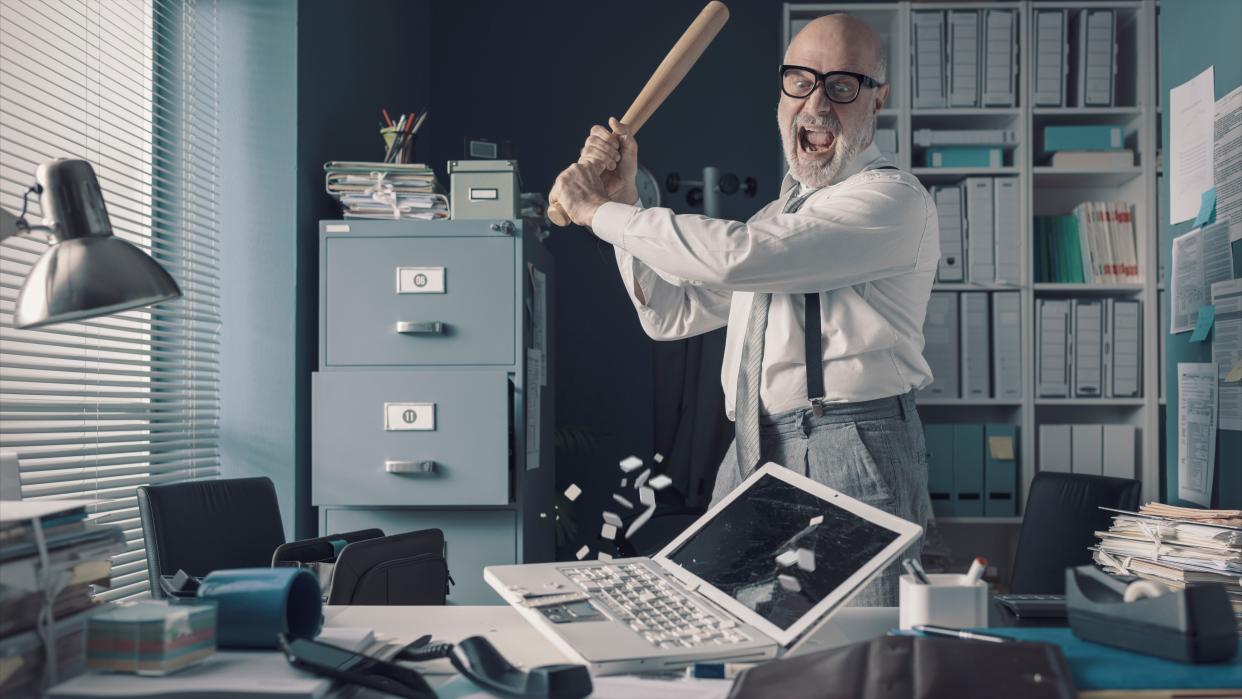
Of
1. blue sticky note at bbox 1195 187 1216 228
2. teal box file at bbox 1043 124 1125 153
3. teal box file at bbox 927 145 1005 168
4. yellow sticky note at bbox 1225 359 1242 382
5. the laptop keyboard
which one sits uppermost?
teal box file at bbox 1043 124 1125 153

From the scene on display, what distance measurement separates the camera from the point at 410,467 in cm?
258

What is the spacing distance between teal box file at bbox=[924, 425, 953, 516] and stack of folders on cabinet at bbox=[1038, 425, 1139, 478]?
13.3 inches

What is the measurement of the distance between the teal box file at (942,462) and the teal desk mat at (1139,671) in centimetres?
280

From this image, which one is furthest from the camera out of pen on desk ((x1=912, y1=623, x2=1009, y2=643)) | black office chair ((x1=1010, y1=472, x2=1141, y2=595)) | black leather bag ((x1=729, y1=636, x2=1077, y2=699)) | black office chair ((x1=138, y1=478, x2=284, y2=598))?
black office chair ((x1=1010, y1=472, x2=1141, y2=595))

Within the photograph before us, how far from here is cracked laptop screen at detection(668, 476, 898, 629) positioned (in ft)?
3.35

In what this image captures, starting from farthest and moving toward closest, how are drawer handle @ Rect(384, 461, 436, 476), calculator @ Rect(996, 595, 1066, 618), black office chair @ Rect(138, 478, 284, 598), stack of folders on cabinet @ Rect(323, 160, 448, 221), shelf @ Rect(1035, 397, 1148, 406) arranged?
shelf @ Rect(1035, 397, 1148, 406) → stack of folders on cabinet @ Rect(323, 160, 448, 221) → drawer handle @ Rect(384, 461, 436, 476) → black office chair @ Rect(138, 478, 284, 598) → calculator @ Rect(996, 595, 1066, 618)

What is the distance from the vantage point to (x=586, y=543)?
4.20 metres

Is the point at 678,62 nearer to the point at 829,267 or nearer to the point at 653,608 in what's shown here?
the point at 829,267

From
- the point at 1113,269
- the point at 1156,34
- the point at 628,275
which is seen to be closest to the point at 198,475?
the point at 628,275

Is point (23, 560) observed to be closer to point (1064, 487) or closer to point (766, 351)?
point (766, 351)

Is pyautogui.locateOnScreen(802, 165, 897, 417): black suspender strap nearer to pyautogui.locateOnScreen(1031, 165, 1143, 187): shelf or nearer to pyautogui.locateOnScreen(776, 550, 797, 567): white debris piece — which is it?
pyautogui.locateOnScreen(776, 550, 797, 567): white debris piece

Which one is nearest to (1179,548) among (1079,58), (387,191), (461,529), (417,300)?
(461,529)

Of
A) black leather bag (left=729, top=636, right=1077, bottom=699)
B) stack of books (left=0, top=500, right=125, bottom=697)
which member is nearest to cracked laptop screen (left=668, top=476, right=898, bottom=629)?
black leather bag (left=729, top=636, right=1077, bottom=699)

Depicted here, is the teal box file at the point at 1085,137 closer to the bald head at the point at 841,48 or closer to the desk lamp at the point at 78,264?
the bald head at the point at 841,48
